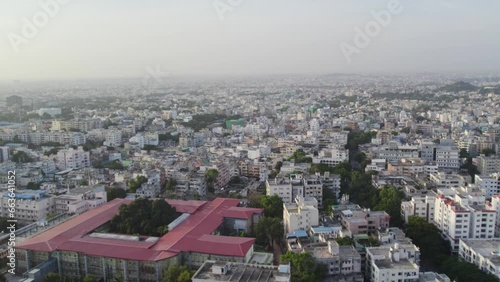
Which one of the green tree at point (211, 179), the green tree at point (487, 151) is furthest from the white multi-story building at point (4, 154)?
the green tree at point (487, 151)

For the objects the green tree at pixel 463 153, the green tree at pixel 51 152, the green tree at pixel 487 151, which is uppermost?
the green tree at pixel 51 152

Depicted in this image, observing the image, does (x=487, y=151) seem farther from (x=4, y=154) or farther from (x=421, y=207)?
(x=4, y=154)

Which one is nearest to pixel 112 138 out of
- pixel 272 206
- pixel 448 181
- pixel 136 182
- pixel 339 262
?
pixel 136 182

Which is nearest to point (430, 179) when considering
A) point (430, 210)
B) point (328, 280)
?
point (430, 210)

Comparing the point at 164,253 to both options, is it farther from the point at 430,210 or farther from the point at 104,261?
the point at 430,210

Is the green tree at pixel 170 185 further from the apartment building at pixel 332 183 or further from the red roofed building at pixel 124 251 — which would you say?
the red roofed building at pixel 124 251

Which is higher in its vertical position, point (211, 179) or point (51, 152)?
point (51, 152)
